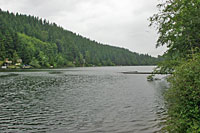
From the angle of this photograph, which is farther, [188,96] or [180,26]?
[180,26]

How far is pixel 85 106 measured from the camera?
1858 centimetres

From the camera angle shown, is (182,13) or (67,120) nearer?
(67,120)

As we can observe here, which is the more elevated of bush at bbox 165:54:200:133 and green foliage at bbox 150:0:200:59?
green foliage at bbox 150:0:200:59

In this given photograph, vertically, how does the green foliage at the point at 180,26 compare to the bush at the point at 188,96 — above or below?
above

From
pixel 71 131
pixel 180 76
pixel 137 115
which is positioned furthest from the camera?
pixel 137 115

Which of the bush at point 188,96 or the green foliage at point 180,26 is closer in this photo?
the bush at point 188,96

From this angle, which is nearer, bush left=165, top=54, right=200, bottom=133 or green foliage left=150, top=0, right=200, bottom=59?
bush left=165, top=54, right=200, bottom=133

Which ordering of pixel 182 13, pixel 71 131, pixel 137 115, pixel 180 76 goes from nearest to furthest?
pixel 180 76
pixel 71 131
pixel 137 115
pixel 182 13

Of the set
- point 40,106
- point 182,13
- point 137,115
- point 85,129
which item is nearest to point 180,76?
point 85,129

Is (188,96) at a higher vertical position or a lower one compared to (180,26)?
lower

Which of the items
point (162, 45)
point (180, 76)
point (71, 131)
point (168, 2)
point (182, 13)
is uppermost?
point (168, 2)

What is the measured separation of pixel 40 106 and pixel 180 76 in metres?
14.9

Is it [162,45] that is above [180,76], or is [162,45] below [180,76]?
above

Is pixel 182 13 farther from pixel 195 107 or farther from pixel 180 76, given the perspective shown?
pixel 195 107
